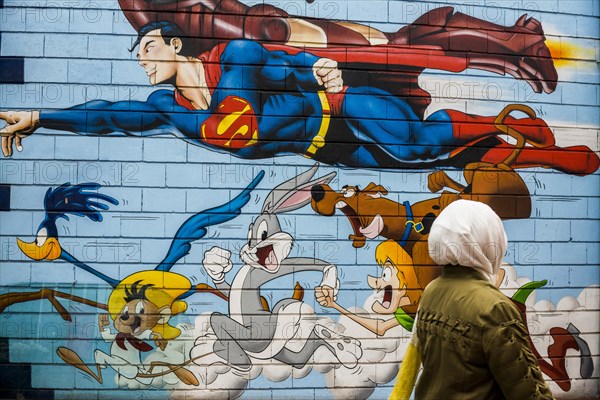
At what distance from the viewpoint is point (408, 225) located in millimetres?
6051

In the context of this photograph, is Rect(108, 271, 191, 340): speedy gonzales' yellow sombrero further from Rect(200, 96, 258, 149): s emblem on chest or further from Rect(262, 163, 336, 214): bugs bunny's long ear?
Rect(200, 96, 258, 149): s emblem on chest

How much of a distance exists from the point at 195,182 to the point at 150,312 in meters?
1.04

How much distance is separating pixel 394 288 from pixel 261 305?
1.06 m

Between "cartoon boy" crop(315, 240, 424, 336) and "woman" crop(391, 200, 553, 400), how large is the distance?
2914mm

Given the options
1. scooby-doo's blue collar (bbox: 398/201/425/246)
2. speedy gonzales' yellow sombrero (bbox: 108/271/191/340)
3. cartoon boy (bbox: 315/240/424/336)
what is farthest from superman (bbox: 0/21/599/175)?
speedy gonzales' yellow sombrero (bbox: 108/271/191/340)

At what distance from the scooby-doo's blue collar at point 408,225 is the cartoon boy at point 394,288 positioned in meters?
0.07

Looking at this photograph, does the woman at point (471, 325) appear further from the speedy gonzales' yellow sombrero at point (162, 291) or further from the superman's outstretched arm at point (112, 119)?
the superman's outstretched arm at point (112, 119)

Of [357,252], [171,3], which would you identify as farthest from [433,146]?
[171,3]

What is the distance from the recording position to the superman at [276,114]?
228 inches

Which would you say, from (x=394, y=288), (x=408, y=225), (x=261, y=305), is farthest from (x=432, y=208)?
(x=261, y=305)

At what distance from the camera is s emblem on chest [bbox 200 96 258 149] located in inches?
231

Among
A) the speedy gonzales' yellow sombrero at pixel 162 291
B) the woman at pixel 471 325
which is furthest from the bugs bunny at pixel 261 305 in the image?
the woman at pixel 471 325

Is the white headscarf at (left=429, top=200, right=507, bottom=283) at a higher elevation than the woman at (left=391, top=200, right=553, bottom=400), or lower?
higher

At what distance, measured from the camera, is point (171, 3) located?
5852 millimetres
